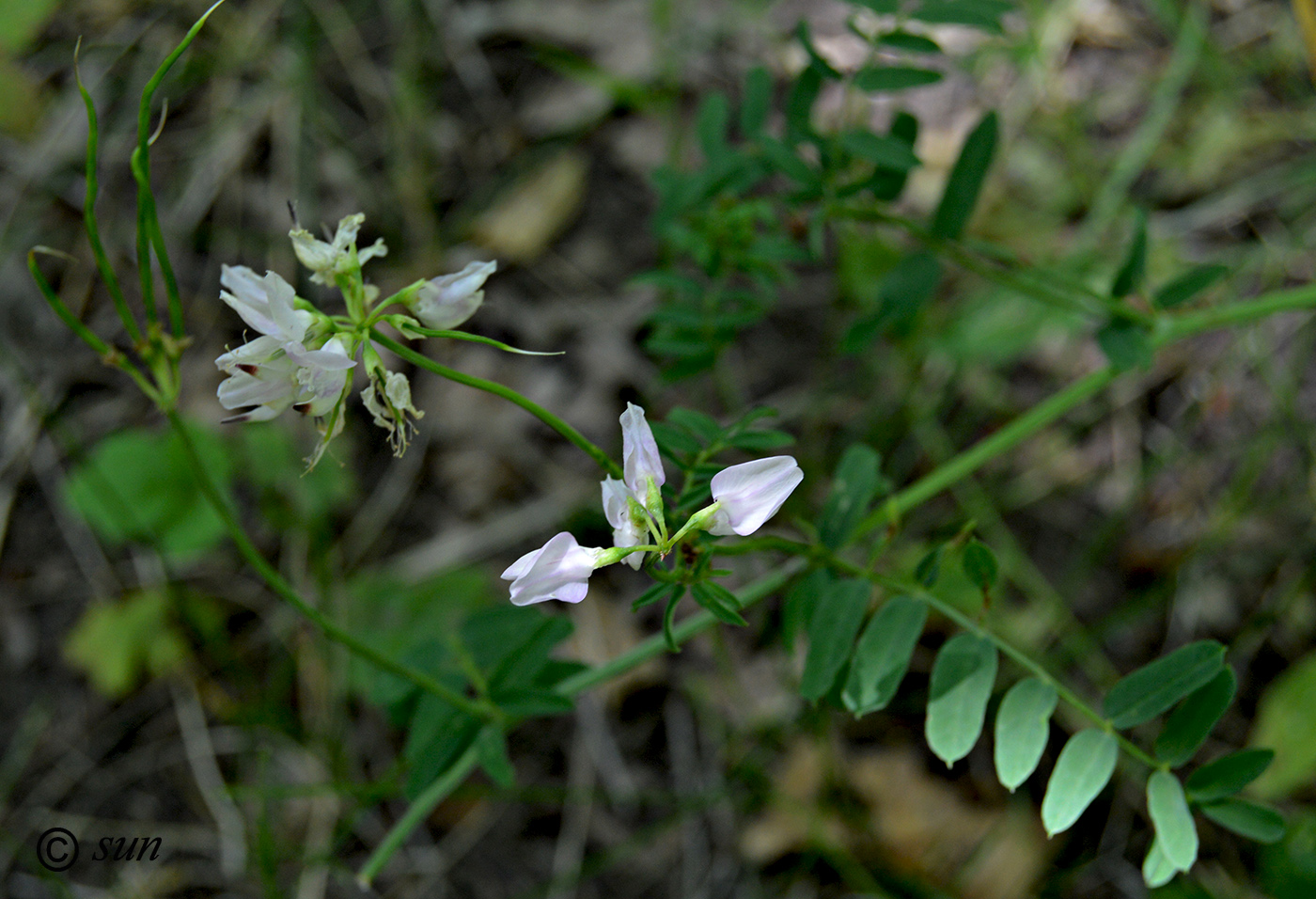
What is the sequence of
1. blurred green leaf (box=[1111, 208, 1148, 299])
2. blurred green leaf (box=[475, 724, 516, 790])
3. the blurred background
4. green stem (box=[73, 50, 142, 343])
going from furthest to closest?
the blurred background
blurred green leaf (box=[1111, 208, 1148, 299])
blurred green leaf (box=[475, 724, 516, 790])
green stem (box=[73, 50, 142, 343])

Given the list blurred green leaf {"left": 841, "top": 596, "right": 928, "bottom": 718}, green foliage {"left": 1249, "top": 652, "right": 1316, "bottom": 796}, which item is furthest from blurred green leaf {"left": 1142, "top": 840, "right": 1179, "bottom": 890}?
green foliage {"left": 1249, "top": 652, "right": 1316, "bottom": 796}

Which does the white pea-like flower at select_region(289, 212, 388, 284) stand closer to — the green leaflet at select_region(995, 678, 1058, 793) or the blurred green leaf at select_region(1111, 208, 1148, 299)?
the green leaflet at select_region(995, 678, 1058, 793)

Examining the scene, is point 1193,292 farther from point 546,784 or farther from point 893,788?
point 546,784

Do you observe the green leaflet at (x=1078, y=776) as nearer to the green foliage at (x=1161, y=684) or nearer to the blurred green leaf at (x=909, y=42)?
the green foliage at (x=1161, y=684)

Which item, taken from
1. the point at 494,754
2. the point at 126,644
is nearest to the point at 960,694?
the point at 494,754

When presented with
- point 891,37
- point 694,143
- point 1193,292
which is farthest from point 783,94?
point 1193,292

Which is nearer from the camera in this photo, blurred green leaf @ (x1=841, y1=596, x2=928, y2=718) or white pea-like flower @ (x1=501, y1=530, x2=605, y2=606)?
white pea-like flower @ (x1=501, y1=530, x2=605, y2=606)
